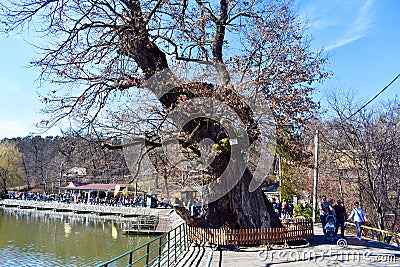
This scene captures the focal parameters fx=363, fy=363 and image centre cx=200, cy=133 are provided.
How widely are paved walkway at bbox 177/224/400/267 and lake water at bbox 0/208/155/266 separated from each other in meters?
12.1

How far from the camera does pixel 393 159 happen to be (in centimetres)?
2316

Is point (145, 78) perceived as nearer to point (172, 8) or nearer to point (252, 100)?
point (172, 8)

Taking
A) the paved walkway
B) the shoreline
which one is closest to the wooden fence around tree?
the paved walkway

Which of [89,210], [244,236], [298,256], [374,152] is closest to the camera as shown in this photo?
[298,256]

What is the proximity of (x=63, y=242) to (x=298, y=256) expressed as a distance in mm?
22718

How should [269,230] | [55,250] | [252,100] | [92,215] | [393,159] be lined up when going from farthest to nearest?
[92,215] < [55,250] < [393,159] < [269,230] < [252,100]

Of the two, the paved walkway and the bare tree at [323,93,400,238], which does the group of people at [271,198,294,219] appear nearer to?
the bare tree at [323,93,400,238]

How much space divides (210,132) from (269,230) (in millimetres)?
4556

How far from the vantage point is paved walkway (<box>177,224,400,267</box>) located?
10570mm

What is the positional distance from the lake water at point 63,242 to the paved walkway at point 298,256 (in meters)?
12.1

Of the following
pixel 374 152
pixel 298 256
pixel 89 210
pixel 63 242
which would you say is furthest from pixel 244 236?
pixel 89 210

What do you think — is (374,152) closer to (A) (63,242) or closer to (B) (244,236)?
(B) (244,236)

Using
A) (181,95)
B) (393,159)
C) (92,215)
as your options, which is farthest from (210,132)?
(92,215)

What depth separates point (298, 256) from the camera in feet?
38.4
